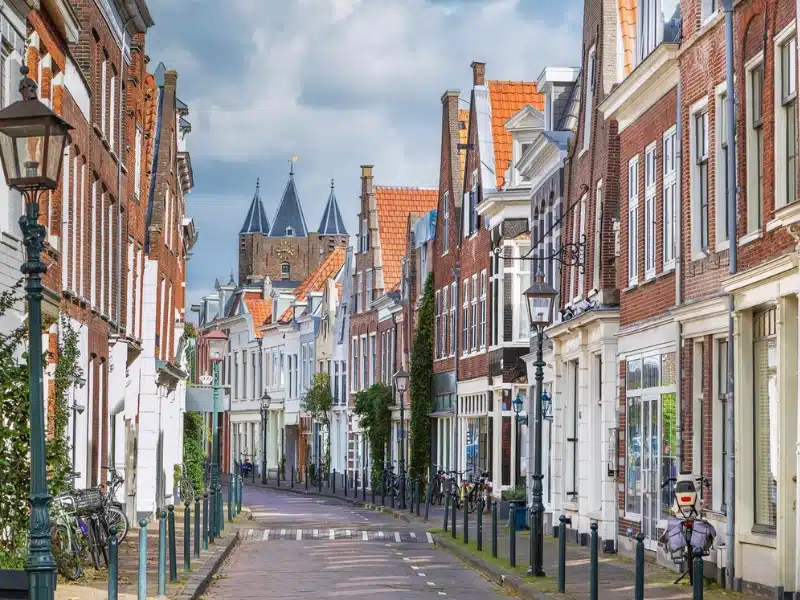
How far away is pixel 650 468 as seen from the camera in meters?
23.1

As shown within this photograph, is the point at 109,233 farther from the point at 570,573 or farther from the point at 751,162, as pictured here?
the point at 751,162

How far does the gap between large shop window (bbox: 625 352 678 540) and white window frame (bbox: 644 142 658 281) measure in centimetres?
134

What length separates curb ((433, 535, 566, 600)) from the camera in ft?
60.3

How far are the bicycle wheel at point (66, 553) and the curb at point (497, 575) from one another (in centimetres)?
516

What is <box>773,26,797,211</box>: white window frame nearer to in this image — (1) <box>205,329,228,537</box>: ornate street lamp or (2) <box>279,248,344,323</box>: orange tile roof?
(1) <box>205,329,228,537</box>: ornate street lamp

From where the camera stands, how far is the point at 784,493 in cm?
1630

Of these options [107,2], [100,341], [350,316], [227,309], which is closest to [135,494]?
[100,341]

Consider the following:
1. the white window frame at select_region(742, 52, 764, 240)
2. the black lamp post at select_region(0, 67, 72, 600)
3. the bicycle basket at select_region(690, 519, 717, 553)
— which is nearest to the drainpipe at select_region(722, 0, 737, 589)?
the white window frame at select_region(742, 52, 764, 240)

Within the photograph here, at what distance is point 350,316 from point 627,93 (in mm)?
46167

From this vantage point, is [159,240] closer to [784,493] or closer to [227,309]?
[784,493]

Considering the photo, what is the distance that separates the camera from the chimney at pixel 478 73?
1752 inches

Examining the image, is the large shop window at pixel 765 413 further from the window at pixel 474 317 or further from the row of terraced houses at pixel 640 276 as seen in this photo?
the window at pixel 474 317

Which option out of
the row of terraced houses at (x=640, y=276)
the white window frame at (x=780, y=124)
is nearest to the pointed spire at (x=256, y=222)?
the row of terraced houses at (x=640, y=276)

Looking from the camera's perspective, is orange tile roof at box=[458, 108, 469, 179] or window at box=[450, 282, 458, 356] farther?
orange tile roof at box=[458, 108, 469, 179]
